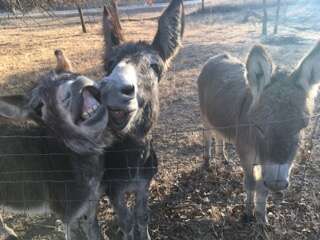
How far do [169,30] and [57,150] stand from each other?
1.48 m

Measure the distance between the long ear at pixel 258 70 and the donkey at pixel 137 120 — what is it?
0.79 metres

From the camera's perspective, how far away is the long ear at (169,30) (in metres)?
3.44

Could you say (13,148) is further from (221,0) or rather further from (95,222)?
(221,0)

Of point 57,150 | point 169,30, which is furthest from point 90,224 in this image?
point 169,30

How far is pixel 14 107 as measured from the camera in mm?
2584

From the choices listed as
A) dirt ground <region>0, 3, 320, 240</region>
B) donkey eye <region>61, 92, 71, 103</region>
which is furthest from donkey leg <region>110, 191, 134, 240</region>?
donkey eye <region>61, 92, 71, 103</region>

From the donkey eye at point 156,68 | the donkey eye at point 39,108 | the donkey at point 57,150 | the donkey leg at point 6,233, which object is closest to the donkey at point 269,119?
the donkey eye at point 156,68

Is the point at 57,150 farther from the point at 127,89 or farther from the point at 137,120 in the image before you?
the point at 127,89

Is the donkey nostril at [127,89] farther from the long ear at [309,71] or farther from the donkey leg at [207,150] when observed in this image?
the donkey leg at [207,150]

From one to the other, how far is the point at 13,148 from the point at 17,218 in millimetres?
1332

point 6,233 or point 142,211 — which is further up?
point 142,211

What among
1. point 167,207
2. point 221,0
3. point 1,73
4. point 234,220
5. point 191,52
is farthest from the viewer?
point 221,0

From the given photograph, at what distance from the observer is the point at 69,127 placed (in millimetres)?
2623

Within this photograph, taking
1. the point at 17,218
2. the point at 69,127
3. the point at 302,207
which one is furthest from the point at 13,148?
the point at 302,207
